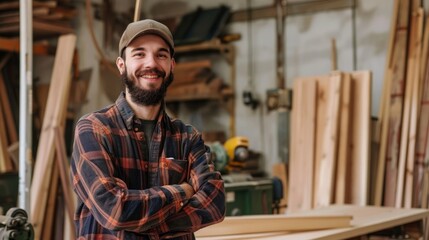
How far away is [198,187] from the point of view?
185 centimetres

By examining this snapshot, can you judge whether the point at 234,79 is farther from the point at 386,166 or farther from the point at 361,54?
the point at 386,166

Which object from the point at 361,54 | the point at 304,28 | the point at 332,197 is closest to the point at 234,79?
the point at 304,28

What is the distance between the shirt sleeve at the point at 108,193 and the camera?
1.65 meters

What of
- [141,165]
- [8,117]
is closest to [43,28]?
[8,117]

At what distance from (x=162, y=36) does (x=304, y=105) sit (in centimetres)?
317

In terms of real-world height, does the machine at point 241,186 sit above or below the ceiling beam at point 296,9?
below

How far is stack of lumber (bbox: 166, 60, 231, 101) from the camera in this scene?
18.0 ft

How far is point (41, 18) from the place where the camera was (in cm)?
477

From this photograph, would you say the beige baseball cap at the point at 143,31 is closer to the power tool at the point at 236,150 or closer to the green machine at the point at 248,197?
the green machine at the point at 248,197

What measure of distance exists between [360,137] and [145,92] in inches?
122

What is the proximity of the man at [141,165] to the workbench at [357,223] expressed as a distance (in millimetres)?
768

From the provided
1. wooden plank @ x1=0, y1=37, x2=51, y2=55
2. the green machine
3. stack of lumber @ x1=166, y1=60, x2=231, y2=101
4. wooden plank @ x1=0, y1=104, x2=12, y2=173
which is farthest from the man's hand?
stack of lumber @ x1=166, y1=60, x2=231, y2=101

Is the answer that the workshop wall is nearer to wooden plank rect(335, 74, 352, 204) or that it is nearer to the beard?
wooden plank rect(335, 74, 352, 204)

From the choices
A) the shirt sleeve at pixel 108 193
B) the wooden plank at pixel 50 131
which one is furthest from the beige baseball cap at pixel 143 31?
the wooden plank at pixel 50 131
